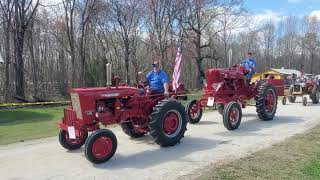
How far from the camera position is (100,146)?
27.4 feet

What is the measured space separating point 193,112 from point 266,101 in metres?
2.43

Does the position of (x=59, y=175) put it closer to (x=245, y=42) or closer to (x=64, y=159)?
(x=64, y=159)

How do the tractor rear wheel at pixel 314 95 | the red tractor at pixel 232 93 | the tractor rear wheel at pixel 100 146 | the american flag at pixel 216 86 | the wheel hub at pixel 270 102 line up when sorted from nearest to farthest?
the tractor rear wheel at pixel 100 146 < the american flag at pixel 216 86 < the red tractor at pixel 232 93 < the wheel hub at pixel 270 102 < the tractor rear wheel at pixel 314 95

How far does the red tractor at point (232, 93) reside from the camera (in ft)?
44.0

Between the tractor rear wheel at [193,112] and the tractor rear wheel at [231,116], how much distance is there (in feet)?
5.09

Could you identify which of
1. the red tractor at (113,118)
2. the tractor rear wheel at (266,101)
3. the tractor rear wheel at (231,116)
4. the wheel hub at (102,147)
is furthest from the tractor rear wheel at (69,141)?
the tractor rear wheel at (266,101)

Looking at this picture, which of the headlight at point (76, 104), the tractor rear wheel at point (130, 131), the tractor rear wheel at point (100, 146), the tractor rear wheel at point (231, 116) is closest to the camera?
the tractor rear wheel at point (100, 146)

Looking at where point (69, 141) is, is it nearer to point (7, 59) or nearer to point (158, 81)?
point (158, 81)

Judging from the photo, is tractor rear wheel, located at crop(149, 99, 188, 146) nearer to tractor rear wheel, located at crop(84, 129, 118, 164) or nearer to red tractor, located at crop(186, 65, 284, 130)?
tractor rear wheel, located at crop(84, 129, 118, 164)

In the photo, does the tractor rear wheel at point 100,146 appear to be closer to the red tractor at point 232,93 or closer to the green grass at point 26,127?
the green grass at point 26,127


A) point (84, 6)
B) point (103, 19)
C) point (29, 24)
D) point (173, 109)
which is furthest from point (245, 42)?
point (173, 109)

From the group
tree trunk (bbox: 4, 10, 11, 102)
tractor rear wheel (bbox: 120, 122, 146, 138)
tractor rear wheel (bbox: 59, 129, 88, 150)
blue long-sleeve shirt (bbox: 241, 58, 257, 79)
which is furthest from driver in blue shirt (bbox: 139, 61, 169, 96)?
tree trunk (bbox: 4, 10, 11, 102)

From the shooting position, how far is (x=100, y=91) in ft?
29.6

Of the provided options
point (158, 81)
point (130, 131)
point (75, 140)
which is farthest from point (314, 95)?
point (75, 140)
